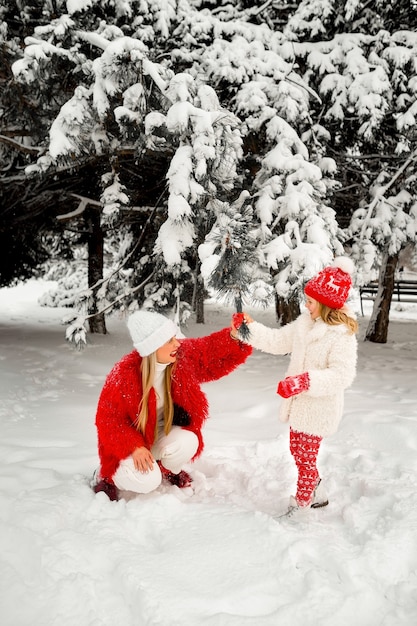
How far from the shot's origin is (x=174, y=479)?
3.29 meters

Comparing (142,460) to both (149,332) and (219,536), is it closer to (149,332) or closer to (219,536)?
(219,536)

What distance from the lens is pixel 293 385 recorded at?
264 cm

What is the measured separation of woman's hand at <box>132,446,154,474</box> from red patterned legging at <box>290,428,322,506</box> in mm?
920

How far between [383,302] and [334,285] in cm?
792

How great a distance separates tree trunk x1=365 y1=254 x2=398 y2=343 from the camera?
381 inches

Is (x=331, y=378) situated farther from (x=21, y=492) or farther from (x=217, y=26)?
(x=217, y=26)

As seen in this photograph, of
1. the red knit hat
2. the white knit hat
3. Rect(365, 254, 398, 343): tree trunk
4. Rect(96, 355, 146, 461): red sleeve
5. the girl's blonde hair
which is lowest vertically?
Rect(365, 254, 398, 343): tree trunk

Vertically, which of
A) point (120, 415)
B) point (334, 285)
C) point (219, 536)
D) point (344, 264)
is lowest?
point (219, 536)

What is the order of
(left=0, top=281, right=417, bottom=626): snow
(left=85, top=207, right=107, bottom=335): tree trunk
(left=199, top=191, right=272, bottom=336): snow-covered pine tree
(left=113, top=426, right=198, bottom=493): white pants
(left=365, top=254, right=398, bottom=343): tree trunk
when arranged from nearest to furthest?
(left=0, top=281, right=417, bottom=626): snow → (left=113, top=426, right=198, bottom=493): white pants → (left=199, top=191, right=272, bottom=336): snow-covered pine tree → (left=365, top=254, right=398, bottom=343): tree trunk → (left=85, top=207, right=107, bottom=335): tree trunk

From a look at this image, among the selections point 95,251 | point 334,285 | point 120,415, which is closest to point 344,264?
point 334,285

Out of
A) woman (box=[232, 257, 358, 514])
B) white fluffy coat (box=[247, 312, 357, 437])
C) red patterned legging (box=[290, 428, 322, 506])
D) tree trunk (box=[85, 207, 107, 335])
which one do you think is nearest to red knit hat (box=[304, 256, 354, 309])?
woman (box=[232, 257, 358, 514])

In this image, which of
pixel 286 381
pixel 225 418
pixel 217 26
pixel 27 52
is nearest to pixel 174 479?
pixel 286 381

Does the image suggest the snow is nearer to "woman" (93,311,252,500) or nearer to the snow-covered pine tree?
"woman" (93,311,252,500)

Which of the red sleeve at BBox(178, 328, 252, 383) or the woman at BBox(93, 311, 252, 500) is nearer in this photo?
the woman at BBox(93, 311, 252, 500)
